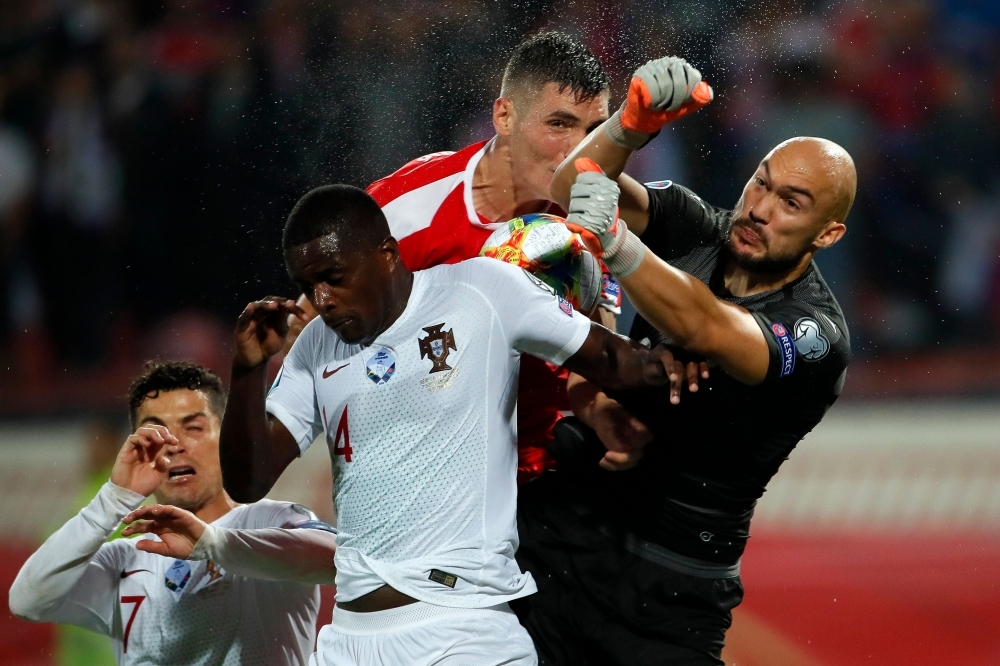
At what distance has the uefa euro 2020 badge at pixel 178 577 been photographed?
3.77m

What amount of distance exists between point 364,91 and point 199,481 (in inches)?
145

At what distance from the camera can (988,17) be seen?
9.47m

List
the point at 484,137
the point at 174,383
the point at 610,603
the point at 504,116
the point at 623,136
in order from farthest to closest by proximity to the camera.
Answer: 1. the point at 484,137
2. the point at 504,116
3. the point at 174,383
4. the point at 610,603
5. the point at 623,136

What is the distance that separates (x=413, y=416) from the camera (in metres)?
3.13

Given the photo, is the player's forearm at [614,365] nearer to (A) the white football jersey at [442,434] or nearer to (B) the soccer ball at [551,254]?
(A) the white football jersey at [442,434]

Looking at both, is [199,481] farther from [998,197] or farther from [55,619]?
[998,197]

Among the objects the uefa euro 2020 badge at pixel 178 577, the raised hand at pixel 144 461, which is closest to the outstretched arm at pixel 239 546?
the raised hand at pixel 144 461

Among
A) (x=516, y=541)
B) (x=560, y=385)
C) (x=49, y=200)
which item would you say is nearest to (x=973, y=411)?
(x=560, y=385)

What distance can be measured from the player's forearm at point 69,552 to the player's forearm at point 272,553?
29cm

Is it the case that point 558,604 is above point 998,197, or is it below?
below

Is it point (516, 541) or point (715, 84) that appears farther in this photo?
point (715, 84)

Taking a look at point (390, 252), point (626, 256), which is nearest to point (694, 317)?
point (626, 256)

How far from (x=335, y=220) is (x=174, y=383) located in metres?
1.23

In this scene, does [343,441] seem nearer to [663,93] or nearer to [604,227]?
[604,227]
